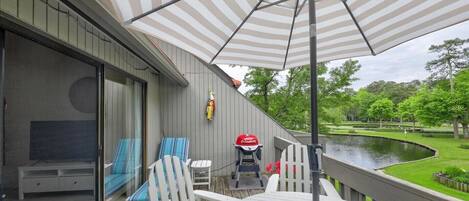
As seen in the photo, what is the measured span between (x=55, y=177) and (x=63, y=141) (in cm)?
27

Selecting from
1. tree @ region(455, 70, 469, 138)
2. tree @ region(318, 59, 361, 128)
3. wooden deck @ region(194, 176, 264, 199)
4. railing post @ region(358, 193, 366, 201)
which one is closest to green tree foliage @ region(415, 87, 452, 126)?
tree @ region(455, 70, 469, 138)

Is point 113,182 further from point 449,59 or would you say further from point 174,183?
point 449,59

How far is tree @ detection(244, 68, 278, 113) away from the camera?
11930 millimetres

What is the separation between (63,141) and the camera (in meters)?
1.98

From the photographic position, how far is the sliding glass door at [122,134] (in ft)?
9.10

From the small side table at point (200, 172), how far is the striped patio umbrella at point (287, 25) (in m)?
3.17

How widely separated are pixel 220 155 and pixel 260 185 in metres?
1.50

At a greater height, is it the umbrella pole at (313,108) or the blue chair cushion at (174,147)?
the umbrella pole at (313,108)

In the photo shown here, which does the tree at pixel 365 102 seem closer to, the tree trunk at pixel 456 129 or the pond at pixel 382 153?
the pond at pixel 382 153

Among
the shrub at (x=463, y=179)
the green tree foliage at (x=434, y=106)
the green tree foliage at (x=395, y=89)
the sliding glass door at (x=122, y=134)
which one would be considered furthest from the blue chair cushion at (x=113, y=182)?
the green tree foliage at (x=395, y=89)

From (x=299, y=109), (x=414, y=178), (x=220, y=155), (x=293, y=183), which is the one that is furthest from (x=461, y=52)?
(x=293, y=183)

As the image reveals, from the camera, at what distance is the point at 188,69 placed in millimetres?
6125

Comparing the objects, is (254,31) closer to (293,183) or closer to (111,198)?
(293,183)

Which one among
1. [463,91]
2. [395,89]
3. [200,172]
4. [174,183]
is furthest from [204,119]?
[395,89]
